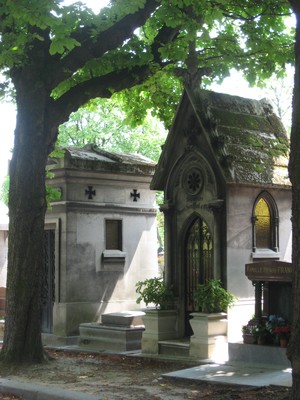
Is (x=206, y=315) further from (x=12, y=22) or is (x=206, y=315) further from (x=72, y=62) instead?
(x=12, y=22)

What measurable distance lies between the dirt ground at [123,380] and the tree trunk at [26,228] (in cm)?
60

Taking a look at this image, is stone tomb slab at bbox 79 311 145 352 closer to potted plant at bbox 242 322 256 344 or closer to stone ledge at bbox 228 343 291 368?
stone ledge at bbox 228 343 291 368

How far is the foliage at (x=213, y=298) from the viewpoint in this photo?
13.2m

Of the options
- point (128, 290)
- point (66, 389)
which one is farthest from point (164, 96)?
point (66, 389)

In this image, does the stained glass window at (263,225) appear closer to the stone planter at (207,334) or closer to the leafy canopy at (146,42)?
the stone planter at (207,334)

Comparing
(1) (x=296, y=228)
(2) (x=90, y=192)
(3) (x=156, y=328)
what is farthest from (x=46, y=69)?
(1) (x=296, y=228)

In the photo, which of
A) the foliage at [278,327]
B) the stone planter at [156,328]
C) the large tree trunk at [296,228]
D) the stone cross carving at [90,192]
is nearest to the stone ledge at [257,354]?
the foliage at [278,327]

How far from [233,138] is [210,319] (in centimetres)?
375

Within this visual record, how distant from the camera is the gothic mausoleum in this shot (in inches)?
540

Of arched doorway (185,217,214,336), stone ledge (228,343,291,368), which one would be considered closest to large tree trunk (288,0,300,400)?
stone ledge (228,343,291,368)

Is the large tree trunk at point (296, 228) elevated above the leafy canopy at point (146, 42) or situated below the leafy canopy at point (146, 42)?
below

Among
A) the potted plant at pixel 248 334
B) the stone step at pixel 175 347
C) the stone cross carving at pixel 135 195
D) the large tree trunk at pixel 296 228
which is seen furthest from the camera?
the stone cross carving at pixel 135 195

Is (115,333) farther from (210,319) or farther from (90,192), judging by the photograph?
(90,192)

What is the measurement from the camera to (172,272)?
14.8 m
